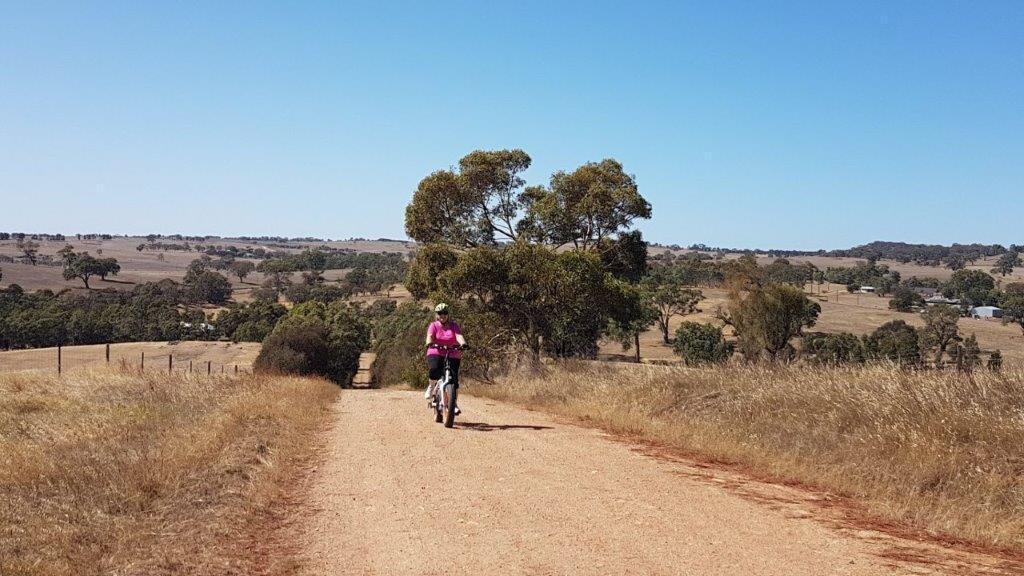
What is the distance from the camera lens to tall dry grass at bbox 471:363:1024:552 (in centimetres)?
778

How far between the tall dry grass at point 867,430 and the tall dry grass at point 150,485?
5592mm

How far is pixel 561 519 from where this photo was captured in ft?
Result: 23.8

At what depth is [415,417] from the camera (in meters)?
14.4

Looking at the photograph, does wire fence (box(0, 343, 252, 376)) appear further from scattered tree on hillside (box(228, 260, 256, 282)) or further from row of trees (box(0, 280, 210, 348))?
scattered tree on hillside (box(228, 260, 256, 282))

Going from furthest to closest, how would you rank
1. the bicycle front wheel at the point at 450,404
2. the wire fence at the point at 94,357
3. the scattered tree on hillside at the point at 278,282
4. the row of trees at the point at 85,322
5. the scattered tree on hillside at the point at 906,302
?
the scattered tree on hillside at the point at 278,282, the scattered tree on hillside at the point at 906,302, the row of trees at the point at 85,322, the wire fence at the point at 94,357, the bicycle front wheel at the point at 450,404

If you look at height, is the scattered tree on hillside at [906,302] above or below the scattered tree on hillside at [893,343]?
above

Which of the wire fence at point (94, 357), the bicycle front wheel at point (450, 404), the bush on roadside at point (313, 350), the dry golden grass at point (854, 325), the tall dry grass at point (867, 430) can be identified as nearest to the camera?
the tall dry grass at point (867, 430)

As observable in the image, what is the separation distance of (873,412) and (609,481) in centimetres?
386

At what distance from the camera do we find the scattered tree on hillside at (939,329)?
62344 millimetres

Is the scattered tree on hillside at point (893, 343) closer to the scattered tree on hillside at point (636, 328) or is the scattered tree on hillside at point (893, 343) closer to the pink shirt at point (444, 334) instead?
the scattered tree on hillside at point (636, 328)

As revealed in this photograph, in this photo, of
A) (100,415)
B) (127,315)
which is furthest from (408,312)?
(100,415)

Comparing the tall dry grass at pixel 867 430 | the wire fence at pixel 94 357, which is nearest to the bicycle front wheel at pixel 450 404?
the tall dry grass at pixel 867 430

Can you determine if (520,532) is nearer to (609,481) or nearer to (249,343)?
(609,481)


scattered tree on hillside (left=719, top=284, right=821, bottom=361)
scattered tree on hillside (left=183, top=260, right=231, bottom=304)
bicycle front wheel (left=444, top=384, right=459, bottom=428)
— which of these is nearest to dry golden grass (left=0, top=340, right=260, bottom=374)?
scattered tree on hillside (left=719, top=284, right=821, bottom=361)
